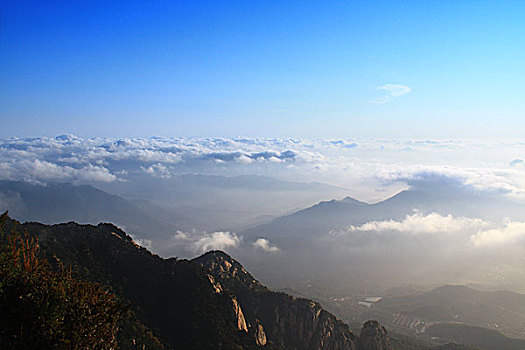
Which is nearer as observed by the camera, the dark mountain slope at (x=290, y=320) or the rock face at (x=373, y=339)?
the dark mountain slope at (x=290, y=320)

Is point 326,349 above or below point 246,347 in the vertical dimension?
below

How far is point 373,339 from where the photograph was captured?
10831cm

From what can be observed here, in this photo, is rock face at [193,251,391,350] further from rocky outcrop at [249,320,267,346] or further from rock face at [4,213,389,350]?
rocky outcrop at [249,320,267,346]

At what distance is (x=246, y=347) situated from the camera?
7769 cm

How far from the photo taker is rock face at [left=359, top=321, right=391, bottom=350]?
10725cm

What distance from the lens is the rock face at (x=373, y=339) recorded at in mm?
107250

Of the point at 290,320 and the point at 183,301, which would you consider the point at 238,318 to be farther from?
the point at 290,320

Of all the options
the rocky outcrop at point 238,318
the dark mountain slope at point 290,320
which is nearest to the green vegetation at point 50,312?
the rocky outcrop at point 238,318

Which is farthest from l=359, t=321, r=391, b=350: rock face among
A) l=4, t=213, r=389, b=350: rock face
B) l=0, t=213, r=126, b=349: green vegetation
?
l=0, t=213, r=126, b=349: green vegetation

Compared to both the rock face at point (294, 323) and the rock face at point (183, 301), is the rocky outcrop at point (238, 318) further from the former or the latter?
the rock face at point (294, 323)

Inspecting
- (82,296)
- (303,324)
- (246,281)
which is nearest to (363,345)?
(303,324)

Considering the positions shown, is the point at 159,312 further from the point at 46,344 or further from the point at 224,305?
the point at 46,344

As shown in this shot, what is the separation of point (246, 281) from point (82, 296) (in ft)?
321

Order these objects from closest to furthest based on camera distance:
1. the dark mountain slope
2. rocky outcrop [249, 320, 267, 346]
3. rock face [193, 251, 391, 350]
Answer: rocky outcrop [249, 320, 267, 346] < rock face [193, 251, 391, 350] < the dark mountain slope
